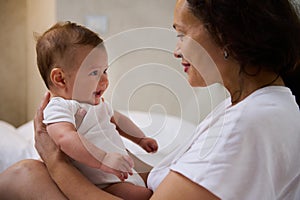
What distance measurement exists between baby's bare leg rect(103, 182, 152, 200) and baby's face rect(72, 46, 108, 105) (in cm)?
24

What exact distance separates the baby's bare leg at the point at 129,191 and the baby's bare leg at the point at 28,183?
131 mm

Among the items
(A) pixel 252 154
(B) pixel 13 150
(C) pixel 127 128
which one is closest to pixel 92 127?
(C) pixel 127 128

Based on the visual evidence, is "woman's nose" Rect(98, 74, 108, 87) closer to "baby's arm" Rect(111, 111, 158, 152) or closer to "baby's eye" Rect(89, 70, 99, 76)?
"baby's eye" Rect(89, 70, 99, 76)

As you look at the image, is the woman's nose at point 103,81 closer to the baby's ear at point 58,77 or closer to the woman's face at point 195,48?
the baby's ear at point 58,77

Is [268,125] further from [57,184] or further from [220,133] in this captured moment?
[57,184]

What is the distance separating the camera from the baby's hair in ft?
3.74

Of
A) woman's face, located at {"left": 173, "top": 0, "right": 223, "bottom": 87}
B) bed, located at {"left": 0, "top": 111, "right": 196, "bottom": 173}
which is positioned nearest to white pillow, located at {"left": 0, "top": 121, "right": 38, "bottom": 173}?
bed, located at {"left": 0, "top": 111, "right": 196, "bottom": 173}

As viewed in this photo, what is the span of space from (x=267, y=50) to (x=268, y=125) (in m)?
0.17

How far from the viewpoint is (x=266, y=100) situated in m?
0.90

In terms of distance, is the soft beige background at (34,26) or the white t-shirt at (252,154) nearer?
the white t-shirt at (252,154)

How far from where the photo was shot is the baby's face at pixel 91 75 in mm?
1134

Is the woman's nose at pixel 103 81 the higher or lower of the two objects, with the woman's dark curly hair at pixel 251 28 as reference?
lower

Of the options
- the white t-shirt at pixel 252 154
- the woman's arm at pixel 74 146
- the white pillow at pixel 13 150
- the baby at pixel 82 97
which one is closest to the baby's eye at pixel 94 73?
the baby at pixel 82 97

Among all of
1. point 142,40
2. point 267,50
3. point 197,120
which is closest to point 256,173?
point 267,50
